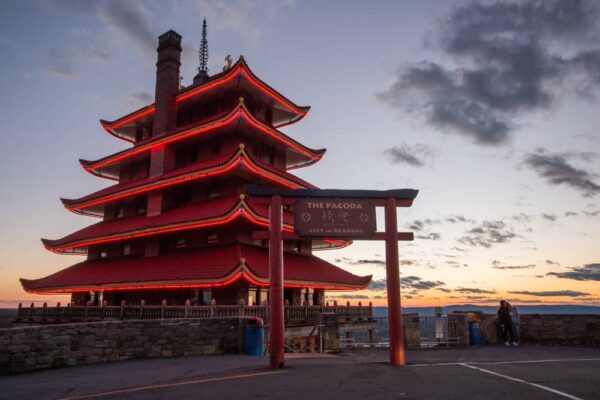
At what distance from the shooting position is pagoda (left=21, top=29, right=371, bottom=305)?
24.1 meters

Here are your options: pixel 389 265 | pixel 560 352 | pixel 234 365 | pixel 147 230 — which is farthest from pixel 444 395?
pixel 147 230

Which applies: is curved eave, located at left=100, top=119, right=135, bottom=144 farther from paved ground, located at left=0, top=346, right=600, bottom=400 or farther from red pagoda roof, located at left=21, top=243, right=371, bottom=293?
paved ground, located at left=0, top=346, right=600, bottom=400

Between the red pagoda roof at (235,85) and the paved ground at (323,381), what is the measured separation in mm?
19486

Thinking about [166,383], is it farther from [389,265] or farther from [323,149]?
[323,149]

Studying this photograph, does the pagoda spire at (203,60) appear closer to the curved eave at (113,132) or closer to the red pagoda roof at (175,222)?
the curved eave at (113,132)

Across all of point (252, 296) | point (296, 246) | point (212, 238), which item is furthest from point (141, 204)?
point (252, 296)

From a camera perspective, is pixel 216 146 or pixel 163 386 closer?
pixel 163 386

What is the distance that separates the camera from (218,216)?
23.2 meters

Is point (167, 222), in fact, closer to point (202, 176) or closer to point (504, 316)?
point (202, 176)

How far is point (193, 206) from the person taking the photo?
26953 millimetres

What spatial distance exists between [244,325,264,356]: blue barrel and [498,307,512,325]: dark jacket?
9.72m

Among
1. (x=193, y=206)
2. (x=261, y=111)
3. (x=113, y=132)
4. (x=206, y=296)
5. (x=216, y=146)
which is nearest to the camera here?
(x=206, y=296)

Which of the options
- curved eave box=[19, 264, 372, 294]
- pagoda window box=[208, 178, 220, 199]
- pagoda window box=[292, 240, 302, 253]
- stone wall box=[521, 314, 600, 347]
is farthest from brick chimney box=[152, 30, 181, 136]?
stone wall box=[521, 314, 600, 347]

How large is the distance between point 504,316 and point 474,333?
1614 mm
